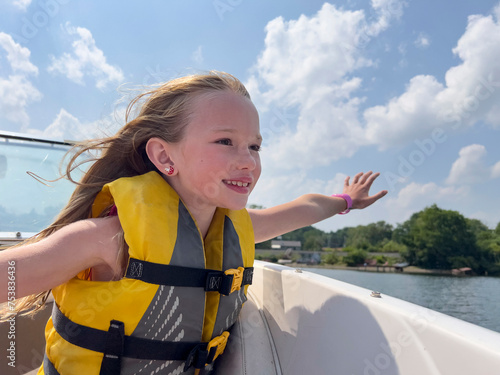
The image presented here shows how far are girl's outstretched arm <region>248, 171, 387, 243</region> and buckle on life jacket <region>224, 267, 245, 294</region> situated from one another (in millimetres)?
Result: 344

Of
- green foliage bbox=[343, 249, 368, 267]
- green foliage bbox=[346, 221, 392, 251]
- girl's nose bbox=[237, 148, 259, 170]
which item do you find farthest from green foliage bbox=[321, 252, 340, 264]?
girl's nose bbox=[237, 148, 259, 170]

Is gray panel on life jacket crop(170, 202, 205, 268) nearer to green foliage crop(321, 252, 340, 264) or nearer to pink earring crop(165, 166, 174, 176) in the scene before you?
pink earring crop(165, 166, 174, 176)

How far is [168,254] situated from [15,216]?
1.90 meters

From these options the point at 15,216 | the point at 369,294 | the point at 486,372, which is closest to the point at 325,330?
the point at 369,294

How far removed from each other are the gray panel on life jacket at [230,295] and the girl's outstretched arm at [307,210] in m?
0.27

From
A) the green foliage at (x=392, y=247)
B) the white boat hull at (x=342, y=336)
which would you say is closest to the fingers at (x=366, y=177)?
the white boat hull at (x=342, y=336)

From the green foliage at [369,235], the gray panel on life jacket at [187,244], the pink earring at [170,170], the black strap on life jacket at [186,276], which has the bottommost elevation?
the black strap on life jacket at [186,276]

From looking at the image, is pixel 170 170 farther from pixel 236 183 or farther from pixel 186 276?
pixel 186 276

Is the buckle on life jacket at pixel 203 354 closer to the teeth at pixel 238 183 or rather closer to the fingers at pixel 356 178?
the teeth at pixel 238 183

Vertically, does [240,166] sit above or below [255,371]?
above

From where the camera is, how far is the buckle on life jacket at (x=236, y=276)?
1.26 m

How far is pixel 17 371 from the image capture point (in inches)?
65.4

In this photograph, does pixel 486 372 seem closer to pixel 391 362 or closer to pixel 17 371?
pixel 391 362

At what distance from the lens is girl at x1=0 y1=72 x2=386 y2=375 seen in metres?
1.08
